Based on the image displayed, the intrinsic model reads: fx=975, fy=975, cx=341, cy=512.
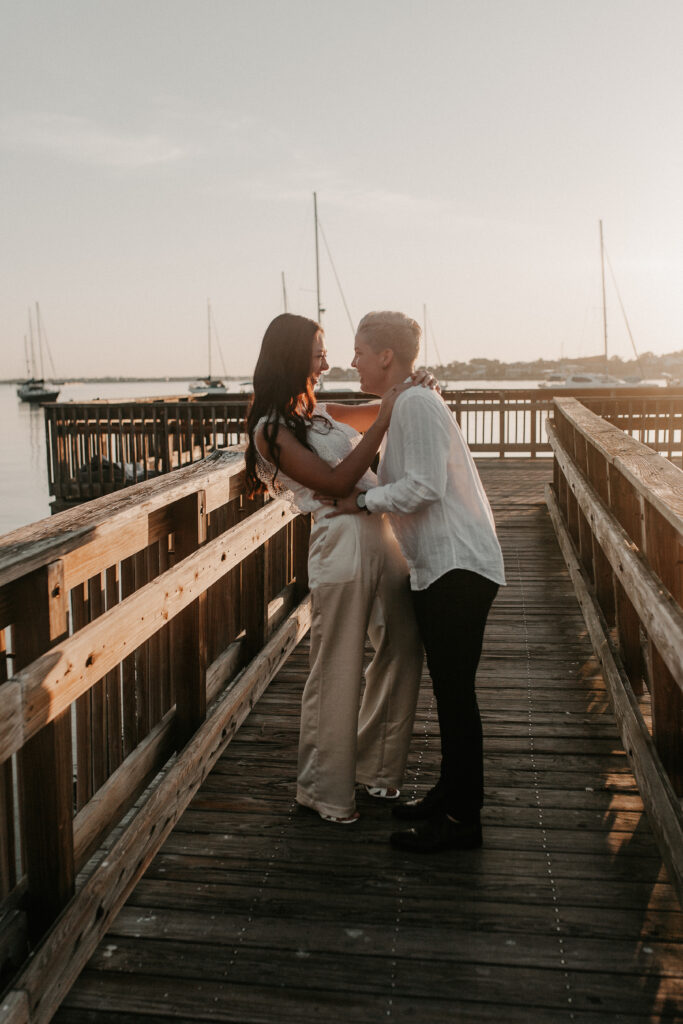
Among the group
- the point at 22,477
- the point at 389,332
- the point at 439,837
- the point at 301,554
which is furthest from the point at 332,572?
the point at 22,477

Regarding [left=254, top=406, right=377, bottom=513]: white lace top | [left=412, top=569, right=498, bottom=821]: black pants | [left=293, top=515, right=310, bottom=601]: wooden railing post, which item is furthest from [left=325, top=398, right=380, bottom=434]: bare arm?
[left=293, top=515, right=310, bottom=601]: wooden railing post

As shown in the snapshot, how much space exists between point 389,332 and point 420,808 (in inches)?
63.6

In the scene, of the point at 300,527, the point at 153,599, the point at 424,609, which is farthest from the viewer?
the point at 300,527

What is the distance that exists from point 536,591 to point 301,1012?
492 cm

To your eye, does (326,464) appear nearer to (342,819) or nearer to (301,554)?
(342,819)

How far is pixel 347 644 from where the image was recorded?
3.31 m

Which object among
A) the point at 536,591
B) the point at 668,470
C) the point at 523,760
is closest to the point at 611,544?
the point at 668,470

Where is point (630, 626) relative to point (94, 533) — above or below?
below

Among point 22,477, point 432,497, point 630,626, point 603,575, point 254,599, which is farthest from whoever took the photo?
point 22,477

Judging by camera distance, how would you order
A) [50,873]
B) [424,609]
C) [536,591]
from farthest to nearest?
[536,591], [424,609], [50,873]

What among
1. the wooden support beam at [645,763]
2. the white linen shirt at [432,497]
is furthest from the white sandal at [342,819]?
the wooden support beam at [645,763]

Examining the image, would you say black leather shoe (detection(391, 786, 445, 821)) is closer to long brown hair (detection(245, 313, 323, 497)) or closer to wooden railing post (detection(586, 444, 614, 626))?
long brown hair (detection(245, 313, 323, 497))

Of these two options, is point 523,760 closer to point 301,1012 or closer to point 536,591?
point 301,1012

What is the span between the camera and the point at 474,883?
2955mm
